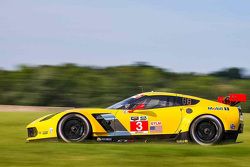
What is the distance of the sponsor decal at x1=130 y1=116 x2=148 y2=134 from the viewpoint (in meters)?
10.9

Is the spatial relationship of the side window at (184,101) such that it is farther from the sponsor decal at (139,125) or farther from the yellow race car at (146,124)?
the sponsor decal at (139,125)

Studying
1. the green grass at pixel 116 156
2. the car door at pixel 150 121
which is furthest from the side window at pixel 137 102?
the green grass at pixel 116 156

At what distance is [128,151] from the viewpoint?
8.16 m

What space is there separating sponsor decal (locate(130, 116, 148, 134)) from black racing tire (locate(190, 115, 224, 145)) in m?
0.96

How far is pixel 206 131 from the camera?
10820 mm

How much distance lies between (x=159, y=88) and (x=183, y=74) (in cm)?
492

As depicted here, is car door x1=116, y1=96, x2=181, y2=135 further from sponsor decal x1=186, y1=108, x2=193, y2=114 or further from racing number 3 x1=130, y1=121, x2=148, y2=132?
sponsor decal x1=186, y1=108, x2=193, y2=114

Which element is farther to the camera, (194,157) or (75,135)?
(75,135)

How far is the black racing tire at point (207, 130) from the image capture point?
35.3 ft

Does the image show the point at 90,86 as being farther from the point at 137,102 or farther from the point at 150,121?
the point at 150,121

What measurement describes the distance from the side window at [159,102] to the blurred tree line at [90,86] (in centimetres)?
2452

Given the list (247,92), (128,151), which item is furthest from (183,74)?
(128,151)

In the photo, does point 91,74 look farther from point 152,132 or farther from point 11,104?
point 152,132

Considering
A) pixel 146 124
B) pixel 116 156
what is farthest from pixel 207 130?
pixel 116 156
